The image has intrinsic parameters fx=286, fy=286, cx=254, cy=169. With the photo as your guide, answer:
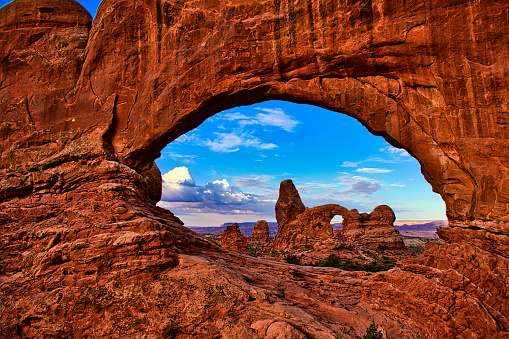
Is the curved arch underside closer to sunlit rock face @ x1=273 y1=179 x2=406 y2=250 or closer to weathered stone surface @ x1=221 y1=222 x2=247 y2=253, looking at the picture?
weathered stone surface @ x1=221 y1=222 x2=247 y2=253

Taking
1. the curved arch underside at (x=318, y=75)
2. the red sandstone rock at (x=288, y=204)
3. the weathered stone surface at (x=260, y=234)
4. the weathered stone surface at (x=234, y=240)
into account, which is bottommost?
the weathered stone surface at (x=260, y=234)

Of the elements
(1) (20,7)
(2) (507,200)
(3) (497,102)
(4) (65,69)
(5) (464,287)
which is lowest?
(5) (464,287)

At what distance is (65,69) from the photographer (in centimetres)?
1419

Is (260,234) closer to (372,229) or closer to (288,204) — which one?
(288,204)

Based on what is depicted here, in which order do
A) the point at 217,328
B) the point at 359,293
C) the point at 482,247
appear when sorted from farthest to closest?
the point at 359,293, the point at 482,247, the point at 217,328

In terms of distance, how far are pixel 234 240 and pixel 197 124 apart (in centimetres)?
1688

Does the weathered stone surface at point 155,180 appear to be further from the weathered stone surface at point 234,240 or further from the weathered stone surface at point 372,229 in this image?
the weathered stone surface at point 372,229

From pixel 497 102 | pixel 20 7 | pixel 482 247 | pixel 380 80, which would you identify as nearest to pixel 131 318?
pixel 482 247

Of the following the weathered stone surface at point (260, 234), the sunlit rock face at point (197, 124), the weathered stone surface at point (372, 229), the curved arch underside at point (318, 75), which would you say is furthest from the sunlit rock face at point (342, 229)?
the sunlit rock face at point (197, 124)

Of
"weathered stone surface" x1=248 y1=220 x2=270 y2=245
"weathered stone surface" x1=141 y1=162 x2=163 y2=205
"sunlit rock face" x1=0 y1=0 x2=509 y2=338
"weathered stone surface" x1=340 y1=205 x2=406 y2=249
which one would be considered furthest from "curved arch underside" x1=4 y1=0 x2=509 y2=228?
"weathered stone surface" x1=248 y1=220 x2=270 y2=245

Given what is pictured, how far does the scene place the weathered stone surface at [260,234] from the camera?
58.6 metres

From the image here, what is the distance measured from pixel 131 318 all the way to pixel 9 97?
41.6 feet

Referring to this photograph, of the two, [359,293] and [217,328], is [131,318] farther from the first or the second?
[359,293]

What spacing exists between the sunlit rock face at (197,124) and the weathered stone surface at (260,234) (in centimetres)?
4727
